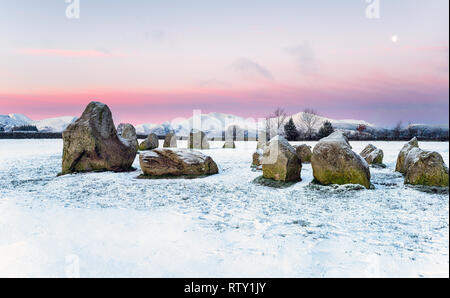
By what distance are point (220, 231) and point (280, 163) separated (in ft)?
16.1

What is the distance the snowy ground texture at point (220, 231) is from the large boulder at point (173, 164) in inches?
70.6

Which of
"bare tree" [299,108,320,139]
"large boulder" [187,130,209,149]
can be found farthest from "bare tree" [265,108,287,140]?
"large boulder" [187,130,209,149]

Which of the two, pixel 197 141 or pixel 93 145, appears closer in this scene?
pixel 93 145

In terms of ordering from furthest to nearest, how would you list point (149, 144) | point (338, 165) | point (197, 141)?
point (197, 141), point (149, 144), point (338, 165)

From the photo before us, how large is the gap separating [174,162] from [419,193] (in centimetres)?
769

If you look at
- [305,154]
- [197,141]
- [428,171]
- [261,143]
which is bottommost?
[428,171]

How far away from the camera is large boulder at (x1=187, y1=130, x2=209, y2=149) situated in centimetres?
2255

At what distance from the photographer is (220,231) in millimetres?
4730

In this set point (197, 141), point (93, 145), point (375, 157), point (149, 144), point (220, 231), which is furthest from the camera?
point (197, 141)

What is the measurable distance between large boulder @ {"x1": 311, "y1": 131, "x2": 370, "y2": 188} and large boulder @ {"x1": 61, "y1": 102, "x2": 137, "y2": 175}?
7613 millimetres

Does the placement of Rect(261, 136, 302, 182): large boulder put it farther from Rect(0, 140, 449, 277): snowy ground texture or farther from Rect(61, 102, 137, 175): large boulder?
Rect(61, 102, 137, 175): large boulder

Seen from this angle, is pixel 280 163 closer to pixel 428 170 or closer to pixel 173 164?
pixel 173 164

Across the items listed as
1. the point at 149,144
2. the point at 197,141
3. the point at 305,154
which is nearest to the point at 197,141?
the point at 197,141
